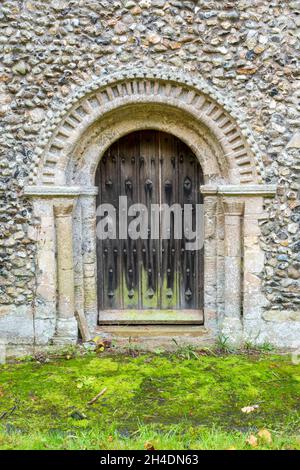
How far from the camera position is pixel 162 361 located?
4.81 m

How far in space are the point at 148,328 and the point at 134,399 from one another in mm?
1376

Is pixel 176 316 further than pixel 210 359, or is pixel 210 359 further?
pixel 176 316

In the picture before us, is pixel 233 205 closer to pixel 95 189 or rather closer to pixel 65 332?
pixel 95 189

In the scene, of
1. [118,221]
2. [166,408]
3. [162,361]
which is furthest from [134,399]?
[118,221]

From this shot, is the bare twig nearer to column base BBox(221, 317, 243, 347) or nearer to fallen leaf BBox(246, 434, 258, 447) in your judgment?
fallen leaf BBox(246, 434, 258, 447)

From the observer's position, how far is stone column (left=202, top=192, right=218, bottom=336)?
5160mm

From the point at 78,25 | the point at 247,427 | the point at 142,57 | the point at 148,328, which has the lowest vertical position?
the point at 247,427

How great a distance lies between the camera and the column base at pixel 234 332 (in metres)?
5.05

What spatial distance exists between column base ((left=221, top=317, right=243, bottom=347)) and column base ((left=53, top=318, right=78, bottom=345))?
1.55 metres

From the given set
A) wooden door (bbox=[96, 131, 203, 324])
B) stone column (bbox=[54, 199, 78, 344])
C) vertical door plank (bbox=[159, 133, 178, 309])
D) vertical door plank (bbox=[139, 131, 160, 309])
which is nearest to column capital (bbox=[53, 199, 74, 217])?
stone column (bbox=[54, 199, 78, 344])

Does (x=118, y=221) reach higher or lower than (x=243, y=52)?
lower

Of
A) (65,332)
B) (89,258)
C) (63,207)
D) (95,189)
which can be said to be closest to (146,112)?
(95,189)

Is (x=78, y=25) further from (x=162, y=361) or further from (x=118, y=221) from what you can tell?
(x=162, y=361)

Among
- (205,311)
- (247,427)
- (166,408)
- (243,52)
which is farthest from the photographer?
(205,311)
